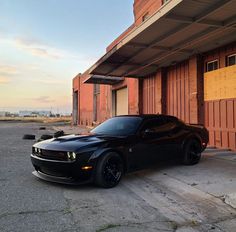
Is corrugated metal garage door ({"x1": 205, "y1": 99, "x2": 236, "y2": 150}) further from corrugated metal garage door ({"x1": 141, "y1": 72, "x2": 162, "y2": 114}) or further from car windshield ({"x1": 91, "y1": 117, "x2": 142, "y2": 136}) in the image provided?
car windshield ({"x1": 91, "y1": 117, "x2": 142, "y2": 136})

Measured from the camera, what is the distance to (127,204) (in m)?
5.57

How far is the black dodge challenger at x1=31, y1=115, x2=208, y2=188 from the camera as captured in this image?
6.32 m

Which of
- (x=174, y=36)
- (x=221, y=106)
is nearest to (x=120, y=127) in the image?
(x=174, y=36)

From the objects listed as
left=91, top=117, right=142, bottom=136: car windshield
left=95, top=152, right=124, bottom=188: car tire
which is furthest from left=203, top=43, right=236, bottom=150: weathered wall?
left=95, top=152, right=124, bottom=188: car tire

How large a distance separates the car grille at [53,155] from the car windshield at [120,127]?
1596mm

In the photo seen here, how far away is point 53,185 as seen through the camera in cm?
667

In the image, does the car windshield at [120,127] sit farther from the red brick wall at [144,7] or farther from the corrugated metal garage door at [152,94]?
the red brick wall at [144,7]

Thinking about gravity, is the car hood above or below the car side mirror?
below

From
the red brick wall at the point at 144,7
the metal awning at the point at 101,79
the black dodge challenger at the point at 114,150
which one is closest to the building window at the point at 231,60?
the black dodge challenger at the point at 114,150

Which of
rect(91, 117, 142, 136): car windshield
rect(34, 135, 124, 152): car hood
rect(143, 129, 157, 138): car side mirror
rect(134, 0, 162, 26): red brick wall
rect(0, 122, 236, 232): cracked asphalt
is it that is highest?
rect(134, 0, 162, 26): red brick wall

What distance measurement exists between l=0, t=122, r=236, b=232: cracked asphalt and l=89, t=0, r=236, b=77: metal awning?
4.22 m

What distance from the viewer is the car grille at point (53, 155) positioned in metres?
6.38

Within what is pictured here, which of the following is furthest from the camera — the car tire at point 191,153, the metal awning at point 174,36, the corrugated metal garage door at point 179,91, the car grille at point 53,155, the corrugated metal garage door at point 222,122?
the corrugated metal garage door at point 179,91

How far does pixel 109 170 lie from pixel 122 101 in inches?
694
